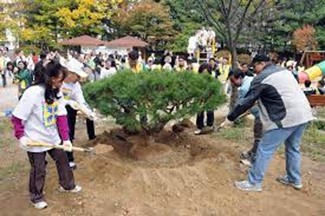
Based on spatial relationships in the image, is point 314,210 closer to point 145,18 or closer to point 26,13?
point 145,18

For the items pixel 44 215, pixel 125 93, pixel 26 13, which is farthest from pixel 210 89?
pixel 26 13

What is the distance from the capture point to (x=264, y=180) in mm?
5133

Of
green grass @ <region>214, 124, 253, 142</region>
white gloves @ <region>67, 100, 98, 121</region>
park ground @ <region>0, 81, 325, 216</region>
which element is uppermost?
white gloves @ <region>67, 100, 98, 121</region>

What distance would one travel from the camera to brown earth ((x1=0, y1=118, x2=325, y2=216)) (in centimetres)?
439

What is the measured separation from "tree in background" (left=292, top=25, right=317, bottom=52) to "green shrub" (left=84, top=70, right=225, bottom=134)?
22.0 metres

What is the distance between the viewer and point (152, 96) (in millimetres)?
5113

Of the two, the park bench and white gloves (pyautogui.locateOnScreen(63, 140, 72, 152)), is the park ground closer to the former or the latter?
white gloves (pyautogui.locateOnScreen(63, 140, 72, 152))

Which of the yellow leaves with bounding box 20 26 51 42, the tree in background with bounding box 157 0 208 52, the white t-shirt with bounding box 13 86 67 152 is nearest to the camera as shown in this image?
the white t-shirt with bounding box 13 86 67 152

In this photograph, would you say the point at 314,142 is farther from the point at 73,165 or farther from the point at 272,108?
the point at 73,165

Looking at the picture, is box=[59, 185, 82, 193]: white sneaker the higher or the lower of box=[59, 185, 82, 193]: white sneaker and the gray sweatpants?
the lower

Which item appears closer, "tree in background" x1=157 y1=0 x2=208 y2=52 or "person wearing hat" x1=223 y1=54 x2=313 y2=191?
"person wearing hat" x1=223 y1=54 x2=313 y2=191

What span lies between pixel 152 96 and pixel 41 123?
134 centimetres

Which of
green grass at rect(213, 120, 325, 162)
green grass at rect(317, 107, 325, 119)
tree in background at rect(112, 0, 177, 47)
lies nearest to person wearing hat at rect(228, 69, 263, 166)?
green grass at rect(213, 120, 325, 162)

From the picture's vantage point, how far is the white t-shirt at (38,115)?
4105 mm
